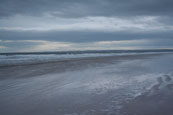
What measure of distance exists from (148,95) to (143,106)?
4.11ft

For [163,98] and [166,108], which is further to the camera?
[163,98]

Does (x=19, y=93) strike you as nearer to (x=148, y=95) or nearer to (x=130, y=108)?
(x=130, y=108)

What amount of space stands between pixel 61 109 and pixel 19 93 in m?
2.70

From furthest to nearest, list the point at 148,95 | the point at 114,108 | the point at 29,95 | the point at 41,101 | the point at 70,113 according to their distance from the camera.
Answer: the point at 29,95 < the point at 148,95 < the point at 41,101 < the point at 114,108 < the point at 70,113

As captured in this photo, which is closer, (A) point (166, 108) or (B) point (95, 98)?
(A) point (166, 108)

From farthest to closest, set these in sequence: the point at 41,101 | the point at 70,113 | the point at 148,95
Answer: the point at 148,95 < the point at 41,101 < the point at 70,113

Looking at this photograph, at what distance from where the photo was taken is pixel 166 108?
4957 mm

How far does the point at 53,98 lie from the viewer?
6262mm

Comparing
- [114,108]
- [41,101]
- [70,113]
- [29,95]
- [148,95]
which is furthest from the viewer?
[29,95]

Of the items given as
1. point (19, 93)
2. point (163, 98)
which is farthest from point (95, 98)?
point (19, 93)

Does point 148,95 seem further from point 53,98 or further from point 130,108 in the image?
point 53,98

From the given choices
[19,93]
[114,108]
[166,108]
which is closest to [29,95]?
[19,93]

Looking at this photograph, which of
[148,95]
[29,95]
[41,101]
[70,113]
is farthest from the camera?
[29,95]

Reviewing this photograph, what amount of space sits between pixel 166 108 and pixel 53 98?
3.50m
